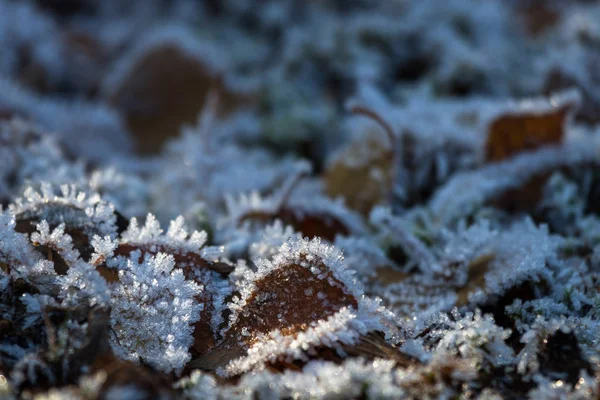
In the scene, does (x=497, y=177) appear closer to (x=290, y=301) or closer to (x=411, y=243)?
(x=411, y=243)

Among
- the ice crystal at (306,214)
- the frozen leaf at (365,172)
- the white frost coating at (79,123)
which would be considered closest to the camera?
the ice crystal at (306,214)

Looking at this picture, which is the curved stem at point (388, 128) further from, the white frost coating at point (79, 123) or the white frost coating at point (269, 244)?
the white frost coating at point (79, 123)

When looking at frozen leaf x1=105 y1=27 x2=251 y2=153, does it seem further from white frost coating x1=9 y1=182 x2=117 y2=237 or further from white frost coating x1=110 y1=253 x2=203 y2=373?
white frost coating x1=110 y1=253 x2=203 y2=373

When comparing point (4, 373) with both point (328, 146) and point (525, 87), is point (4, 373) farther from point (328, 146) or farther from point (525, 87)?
point (525, 87)

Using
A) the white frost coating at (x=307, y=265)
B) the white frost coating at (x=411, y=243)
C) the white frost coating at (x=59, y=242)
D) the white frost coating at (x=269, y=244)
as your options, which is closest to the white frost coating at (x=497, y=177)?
the white frost coating at (x=411, y=243)

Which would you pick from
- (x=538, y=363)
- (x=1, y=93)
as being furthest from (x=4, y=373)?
(x=1, y=93)

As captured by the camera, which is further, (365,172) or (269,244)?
(365,172)

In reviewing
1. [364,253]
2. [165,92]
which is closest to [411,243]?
[364,253]

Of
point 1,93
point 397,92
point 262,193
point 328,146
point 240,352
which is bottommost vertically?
point 240,352
